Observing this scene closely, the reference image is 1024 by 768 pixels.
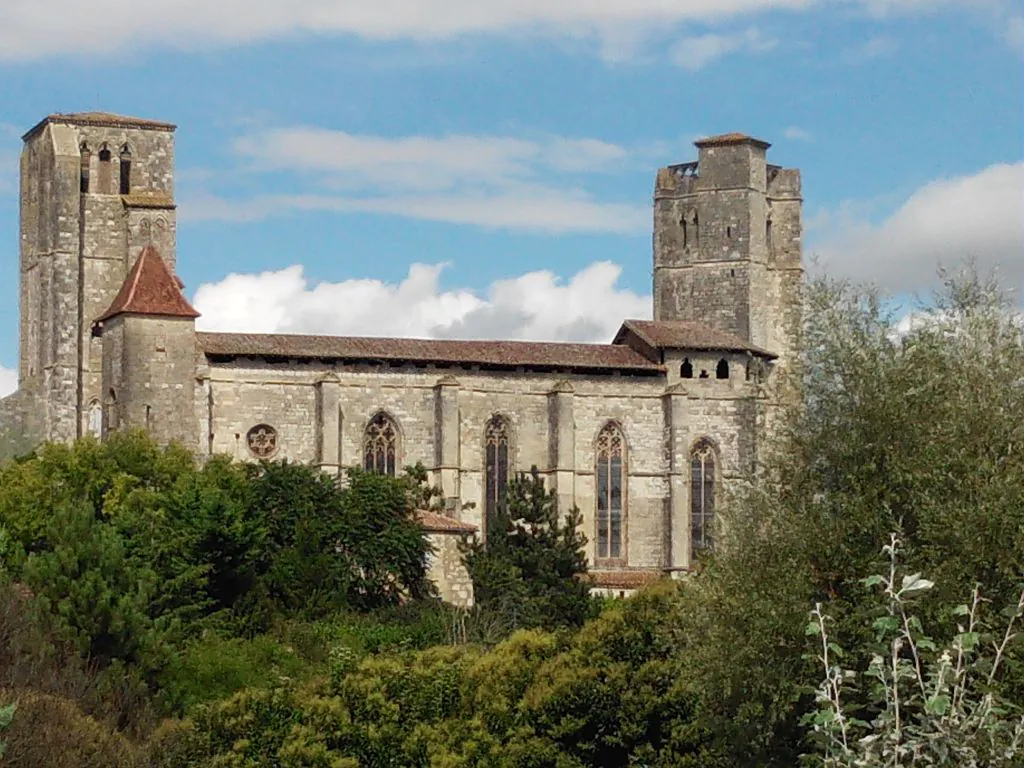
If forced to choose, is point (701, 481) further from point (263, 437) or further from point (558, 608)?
point (558, 608)

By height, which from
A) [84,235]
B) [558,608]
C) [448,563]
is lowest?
[558,608]

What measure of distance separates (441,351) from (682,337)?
7.74 m

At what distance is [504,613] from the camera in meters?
51.0

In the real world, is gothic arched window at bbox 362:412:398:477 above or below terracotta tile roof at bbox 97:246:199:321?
below

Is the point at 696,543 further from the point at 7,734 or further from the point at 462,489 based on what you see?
the point at 7,734

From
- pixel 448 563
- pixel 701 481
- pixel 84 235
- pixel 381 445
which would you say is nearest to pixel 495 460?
pixel 381 445

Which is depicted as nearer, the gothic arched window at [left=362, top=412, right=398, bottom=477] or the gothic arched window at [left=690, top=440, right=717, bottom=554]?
the gothic arched window at [left=362, top=412, right=398, bottom=477]

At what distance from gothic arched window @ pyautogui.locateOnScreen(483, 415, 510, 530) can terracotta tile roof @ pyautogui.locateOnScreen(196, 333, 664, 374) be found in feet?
5.91

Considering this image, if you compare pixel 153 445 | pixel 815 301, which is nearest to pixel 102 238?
pixel 153 445

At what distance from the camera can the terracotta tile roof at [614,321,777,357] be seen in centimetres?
6562

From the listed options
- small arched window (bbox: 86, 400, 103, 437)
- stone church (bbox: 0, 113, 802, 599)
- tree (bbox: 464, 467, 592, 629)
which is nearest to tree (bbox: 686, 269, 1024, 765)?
tree (bbox: 464, 467, 592, 629)

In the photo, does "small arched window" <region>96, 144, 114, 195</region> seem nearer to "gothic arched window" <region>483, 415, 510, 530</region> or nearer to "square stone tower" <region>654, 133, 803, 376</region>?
"gothic arched window" <region>483, 415, 510, 530</region>

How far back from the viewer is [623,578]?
62.3m

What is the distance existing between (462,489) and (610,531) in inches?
186
